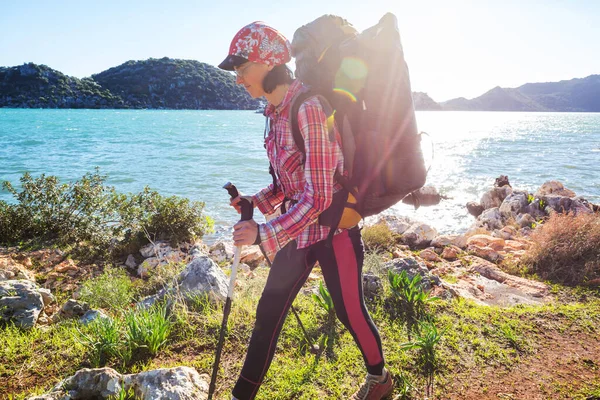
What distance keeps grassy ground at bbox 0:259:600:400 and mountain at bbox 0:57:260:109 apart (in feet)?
480

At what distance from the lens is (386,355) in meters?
3.42

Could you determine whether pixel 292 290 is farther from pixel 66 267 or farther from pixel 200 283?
pixel 66 267

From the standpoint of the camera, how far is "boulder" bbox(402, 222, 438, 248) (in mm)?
8641

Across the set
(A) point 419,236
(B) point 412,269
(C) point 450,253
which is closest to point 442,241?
(A) point 419,236

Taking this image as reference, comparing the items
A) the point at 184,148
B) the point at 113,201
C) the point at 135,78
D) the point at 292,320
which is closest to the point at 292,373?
the point at 292,320

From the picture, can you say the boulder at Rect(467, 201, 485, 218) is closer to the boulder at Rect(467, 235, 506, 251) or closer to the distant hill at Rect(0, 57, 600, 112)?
the boulder at Rect(467, 235, 506, 251)

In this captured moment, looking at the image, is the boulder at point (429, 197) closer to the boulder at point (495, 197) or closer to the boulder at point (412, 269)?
the boulder at point (495, 197)

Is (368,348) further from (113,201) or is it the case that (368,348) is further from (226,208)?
(226,208)

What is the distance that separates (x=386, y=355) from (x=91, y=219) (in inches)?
300

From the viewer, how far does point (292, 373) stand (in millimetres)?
3174

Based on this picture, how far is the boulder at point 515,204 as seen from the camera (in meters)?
12.4

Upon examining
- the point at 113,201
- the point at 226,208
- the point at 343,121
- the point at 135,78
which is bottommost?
the point at 226,208

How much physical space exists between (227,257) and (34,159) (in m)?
25.3

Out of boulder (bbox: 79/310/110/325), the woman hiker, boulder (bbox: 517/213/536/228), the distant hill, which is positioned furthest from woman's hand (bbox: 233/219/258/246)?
the distant hill
